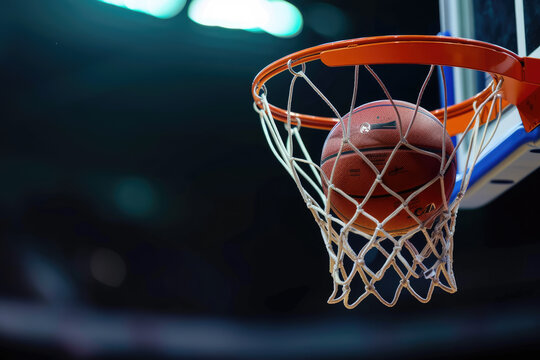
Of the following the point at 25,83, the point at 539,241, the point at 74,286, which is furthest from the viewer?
the point at 74,286

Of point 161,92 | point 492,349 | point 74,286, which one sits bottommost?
point 492,349

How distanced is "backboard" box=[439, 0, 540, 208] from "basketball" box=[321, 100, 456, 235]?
11.5 inches

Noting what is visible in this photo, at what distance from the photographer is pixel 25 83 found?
2600mm

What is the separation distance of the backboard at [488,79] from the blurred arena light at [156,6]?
1.45 metres

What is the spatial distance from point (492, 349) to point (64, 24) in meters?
2.74

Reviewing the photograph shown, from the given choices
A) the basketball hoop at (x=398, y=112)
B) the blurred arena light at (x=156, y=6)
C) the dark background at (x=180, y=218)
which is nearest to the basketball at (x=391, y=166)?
the basketball hoop at (x=398, y=112)

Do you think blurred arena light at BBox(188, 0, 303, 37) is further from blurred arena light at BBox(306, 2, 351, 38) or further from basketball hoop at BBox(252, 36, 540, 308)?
basketball hoop at BBox(252, 36, 540, 308)

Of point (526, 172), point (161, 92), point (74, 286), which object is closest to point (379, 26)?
point (161, 92)

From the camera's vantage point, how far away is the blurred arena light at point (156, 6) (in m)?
2.54

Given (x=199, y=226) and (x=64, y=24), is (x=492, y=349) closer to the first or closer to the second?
(x=199, y=226)

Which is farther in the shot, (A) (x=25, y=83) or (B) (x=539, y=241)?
(A) (x=25, y=83)

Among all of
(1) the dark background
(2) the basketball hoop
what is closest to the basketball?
(2) the basketball hoop

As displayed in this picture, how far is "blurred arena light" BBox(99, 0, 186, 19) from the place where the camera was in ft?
8.32

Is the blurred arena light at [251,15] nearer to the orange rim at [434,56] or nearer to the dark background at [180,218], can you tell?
the dark background at [180,218]
